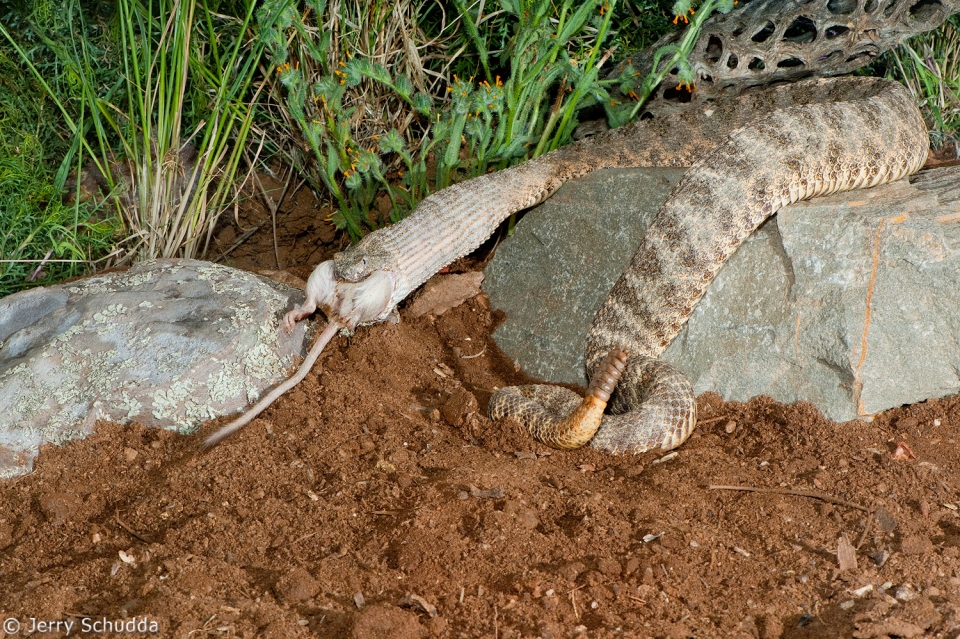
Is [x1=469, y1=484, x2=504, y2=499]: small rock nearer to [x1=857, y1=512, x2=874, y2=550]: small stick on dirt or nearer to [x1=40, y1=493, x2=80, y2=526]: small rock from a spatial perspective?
[x1=857, y1=512, x2=874, y2=550]: small stick on dirt

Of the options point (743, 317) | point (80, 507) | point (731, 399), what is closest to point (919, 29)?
point (743, 317)

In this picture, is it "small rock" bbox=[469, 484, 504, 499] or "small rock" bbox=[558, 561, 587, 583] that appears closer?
"small rock" bbox=[558, 561, 587, 583]

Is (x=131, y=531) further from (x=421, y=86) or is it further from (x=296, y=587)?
(x=421, y=86)

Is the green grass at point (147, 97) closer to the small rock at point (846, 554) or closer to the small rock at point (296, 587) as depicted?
the small rock at point (296, 587)

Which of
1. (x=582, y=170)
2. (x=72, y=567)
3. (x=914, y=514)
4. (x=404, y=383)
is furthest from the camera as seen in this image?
(x=582, y=170)

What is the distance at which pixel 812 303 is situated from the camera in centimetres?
418

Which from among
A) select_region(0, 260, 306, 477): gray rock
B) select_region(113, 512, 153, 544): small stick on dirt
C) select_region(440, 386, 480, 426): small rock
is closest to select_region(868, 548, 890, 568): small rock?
select_region(440, 386, 480, 426): small rock

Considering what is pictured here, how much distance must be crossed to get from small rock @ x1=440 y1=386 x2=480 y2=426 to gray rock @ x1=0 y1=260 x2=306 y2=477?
2.65ft

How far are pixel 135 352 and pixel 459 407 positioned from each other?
151 centimetres

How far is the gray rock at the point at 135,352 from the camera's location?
12.3ft

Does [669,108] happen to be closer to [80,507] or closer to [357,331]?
[357,331]

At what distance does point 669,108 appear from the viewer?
5.73m

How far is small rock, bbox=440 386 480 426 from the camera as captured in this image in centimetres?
413

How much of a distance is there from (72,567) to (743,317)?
10.4ft
